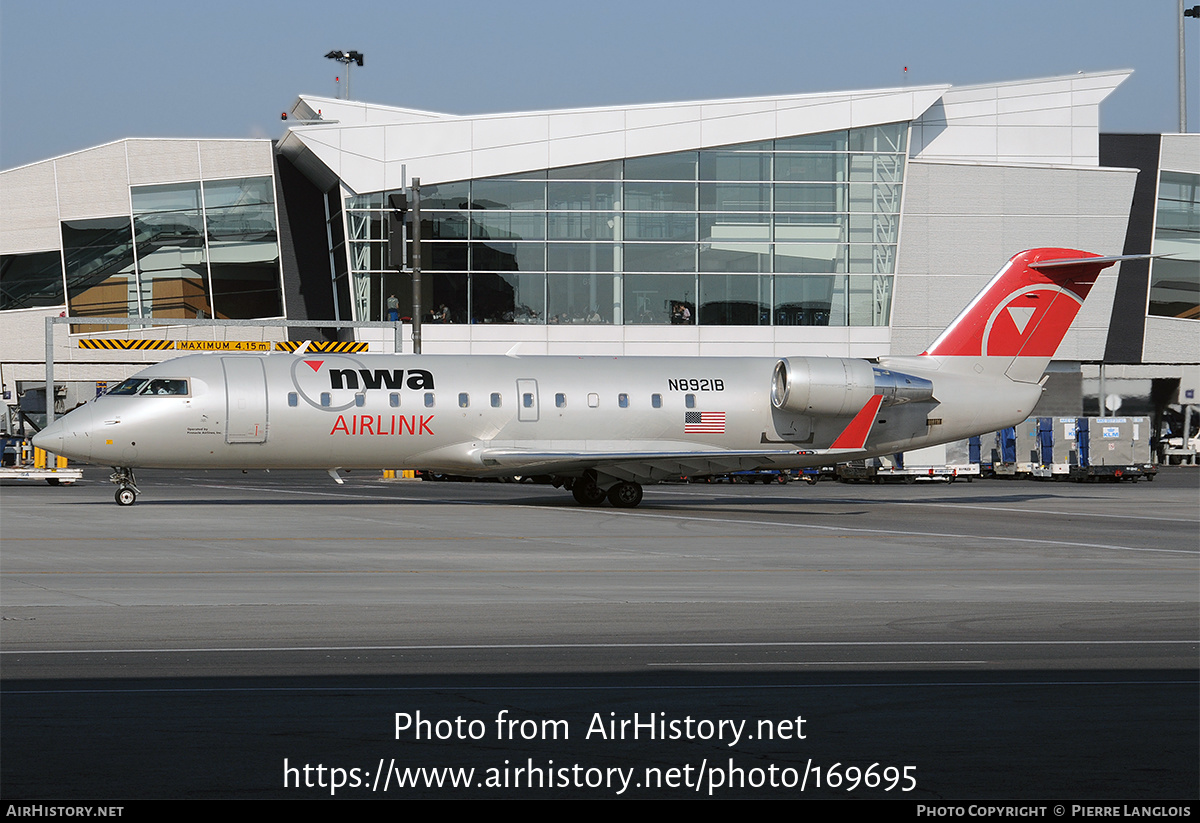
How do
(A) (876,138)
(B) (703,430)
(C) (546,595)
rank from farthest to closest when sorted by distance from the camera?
(A) (876,138) → (B) (703,430) → (C) (546,595)

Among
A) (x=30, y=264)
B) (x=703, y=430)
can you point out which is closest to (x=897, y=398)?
(x=703, y=430)

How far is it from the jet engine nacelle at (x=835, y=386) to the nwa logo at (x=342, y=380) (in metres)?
8.34

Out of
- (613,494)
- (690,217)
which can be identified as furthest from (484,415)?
(690,217)

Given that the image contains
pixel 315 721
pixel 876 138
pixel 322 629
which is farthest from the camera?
pixel 876 138

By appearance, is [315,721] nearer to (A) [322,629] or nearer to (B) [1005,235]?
(A) [322,629]

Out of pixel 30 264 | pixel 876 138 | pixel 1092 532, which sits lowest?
pixel 1092 532

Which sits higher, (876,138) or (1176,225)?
(876,138)

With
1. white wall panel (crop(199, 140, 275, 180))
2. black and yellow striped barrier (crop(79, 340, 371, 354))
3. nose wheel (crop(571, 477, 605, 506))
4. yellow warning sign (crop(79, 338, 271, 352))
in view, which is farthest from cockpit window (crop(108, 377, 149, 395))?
white wall panel (crop(199, 140, 275, 180))

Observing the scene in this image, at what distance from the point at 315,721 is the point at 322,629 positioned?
13.6 feet

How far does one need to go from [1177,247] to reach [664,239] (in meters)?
25.9

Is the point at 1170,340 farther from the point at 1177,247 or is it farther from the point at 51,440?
the point at 51,440

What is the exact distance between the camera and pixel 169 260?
62.7 meters

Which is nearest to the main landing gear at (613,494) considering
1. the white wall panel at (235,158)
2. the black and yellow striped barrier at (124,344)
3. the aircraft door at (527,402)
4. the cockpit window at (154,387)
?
the aircraft door at (527,402)

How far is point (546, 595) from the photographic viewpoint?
567 inches
